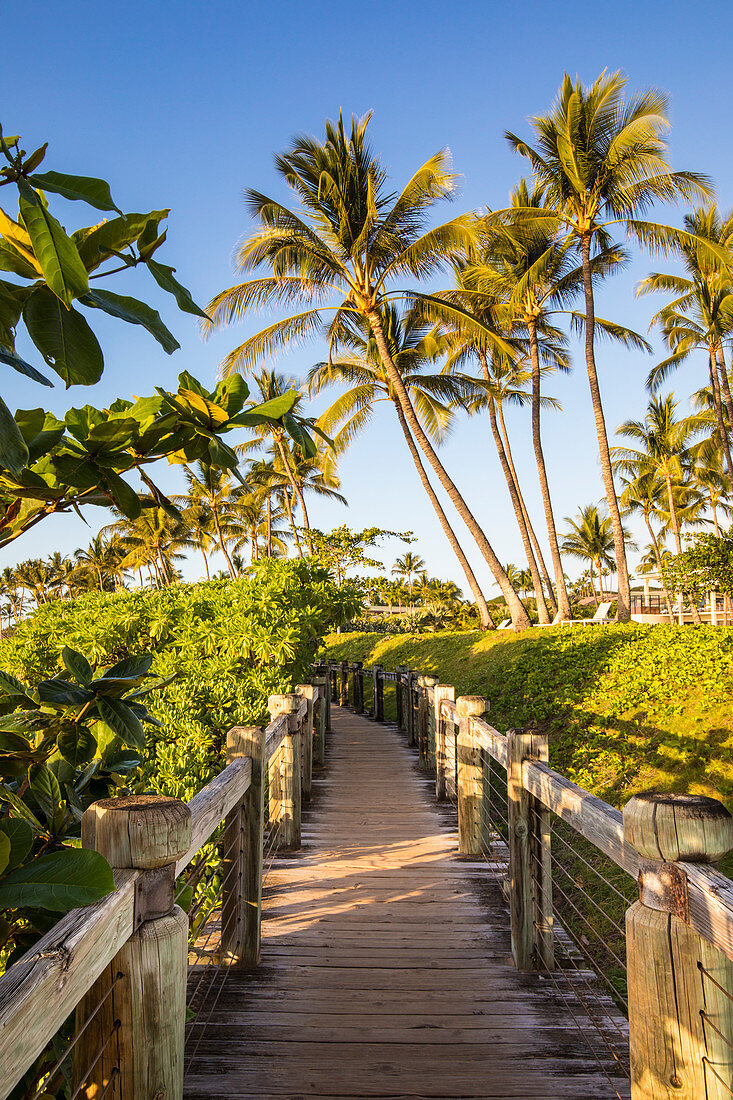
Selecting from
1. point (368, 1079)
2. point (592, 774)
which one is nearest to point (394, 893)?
point (368, 1079)

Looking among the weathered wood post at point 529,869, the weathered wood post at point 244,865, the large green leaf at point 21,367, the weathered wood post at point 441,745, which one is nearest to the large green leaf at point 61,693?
the large green leaf at point 21,367

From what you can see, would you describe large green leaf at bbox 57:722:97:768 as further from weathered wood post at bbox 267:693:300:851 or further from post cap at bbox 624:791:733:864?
weathered wood post at bbox 267:693:300:851

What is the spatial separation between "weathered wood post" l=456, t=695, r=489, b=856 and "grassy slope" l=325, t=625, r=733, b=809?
2820 millimetres

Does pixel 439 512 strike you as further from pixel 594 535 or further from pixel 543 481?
pixel 594 535

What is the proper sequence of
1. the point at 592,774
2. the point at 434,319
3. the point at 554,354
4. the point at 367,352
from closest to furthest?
the point at 592,774, the point at 434,319, the point at 367,352, the point at 554,354

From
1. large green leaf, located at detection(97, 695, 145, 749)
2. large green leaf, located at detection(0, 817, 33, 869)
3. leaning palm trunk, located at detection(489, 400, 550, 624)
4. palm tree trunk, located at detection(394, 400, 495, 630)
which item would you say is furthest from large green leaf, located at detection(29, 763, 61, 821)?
leaning palm trunk, located at detection(489, 400, 550, 624)

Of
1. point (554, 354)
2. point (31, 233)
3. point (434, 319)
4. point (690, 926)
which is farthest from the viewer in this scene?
point (554, 354)

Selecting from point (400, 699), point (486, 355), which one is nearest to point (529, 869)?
point (400, 699)

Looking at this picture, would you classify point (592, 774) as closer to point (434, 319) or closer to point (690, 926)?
point (690, 926)

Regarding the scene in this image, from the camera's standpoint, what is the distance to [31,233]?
2.70ft

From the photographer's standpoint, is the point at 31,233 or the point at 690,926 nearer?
the point at 31,233

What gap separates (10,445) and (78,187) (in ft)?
1.13

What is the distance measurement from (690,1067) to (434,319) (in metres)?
15.8

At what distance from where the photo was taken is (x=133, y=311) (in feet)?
3.28
